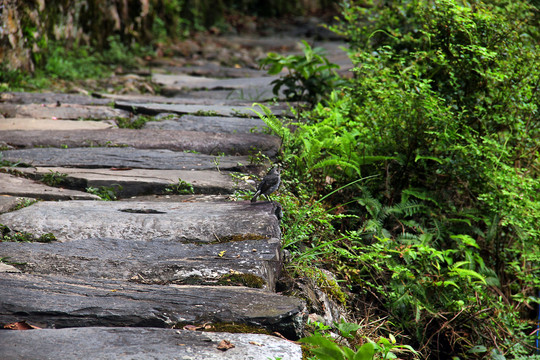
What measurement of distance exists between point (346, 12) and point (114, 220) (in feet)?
10.6

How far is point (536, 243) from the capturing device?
3.21m

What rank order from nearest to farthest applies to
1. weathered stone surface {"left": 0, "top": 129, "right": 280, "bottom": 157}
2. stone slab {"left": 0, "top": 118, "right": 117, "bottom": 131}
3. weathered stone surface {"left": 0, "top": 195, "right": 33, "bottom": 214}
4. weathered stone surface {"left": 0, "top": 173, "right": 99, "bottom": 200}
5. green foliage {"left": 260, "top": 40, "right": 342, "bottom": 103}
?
weathered stone surface {"left": 0, "top": 195, "right": 33, "bottom": 214}, weathered stone surface {"left": 0, "top": 173, "right": 99, "bottom": 200}, weathered stone surface {"left": 0, "top": 129, "right": 280, "bottom": 157}, stone slab {"left": 0, "top": 118, "right": 117, "bottom": 131}, green foliage {"left": 260, "top": 40, "right": 342, "bottom": 103}

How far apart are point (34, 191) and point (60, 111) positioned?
1722 millimetres

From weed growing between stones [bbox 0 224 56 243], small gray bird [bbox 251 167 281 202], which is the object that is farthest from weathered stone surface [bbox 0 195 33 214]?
small gray bird [bbox 251 167 281 202]

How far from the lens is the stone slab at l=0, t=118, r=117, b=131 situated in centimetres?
393

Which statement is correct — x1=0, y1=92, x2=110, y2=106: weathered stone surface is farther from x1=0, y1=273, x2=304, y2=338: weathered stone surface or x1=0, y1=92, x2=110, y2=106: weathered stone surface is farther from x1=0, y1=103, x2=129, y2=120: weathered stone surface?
x1=0, y1=273, x2=304, y2=338: weathered stone surface

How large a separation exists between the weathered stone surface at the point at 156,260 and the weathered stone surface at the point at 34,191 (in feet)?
1.94

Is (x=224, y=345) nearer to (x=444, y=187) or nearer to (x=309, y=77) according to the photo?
(x=444, y=187)

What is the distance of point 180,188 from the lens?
9.86 feet

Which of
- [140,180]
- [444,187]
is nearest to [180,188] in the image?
[140,180]

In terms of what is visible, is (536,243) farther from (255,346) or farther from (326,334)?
(255,346)

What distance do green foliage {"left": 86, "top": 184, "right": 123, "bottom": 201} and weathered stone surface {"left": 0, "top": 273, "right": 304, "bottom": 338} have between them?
0.97 m

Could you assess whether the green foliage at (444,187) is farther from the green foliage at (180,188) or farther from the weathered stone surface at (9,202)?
the weathered stone surface at (9,202)

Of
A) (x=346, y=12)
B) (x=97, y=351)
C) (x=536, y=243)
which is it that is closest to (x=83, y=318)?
(x=97, y=351)
